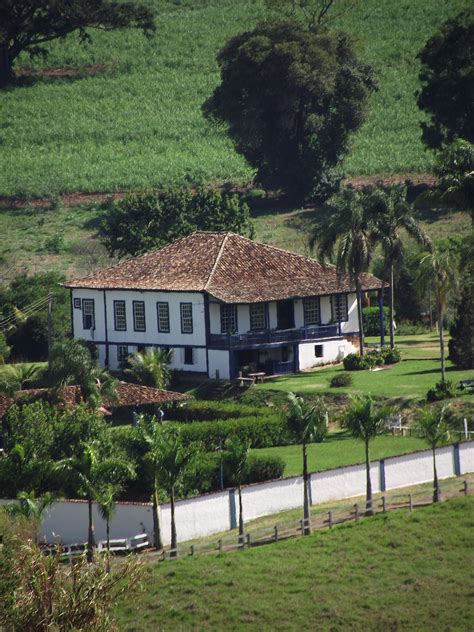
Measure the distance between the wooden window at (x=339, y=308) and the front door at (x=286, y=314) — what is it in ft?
7.79

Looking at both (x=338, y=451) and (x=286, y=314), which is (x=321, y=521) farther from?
(x=286, y=314)

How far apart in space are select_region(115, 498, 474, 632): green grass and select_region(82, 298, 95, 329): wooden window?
35119 millimetres

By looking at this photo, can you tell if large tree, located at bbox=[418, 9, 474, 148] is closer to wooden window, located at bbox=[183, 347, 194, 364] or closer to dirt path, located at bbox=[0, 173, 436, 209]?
dirt path, located at bbox=[0, 173, 436, 209]

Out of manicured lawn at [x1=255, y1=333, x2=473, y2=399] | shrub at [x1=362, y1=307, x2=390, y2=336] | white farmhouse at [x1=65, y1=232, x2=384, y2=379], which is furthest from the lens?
shrub at [x1=362, y1=307, x2=390, y2=336]

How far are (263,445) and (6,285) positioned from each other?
4077 cm

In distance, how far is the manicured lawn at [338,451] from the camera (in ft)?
201

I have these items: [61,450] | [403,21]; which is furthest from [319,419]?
[403,21]

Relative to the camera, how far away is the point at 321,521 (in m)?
54.4

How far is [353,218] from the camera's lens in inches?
3113

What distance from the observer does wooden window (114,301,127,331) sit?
84.6 meters

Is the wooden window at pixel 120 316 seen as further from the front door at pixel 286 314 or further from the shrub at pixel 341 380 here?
the shrub at pixel 341 380

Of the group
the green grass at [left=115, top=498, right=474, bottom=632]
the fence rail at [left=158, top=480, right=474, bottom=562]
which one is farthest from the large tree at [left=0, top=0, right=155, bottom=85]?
the green grass at [left=115, top=498, right=474, bottom=632]

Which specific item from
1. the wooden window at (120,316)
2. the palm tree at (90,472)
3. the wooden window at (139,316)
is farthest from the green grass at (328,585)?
the wooden window at (120,316)

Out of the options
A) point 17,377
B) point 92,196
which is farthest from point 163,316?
point 92,196
